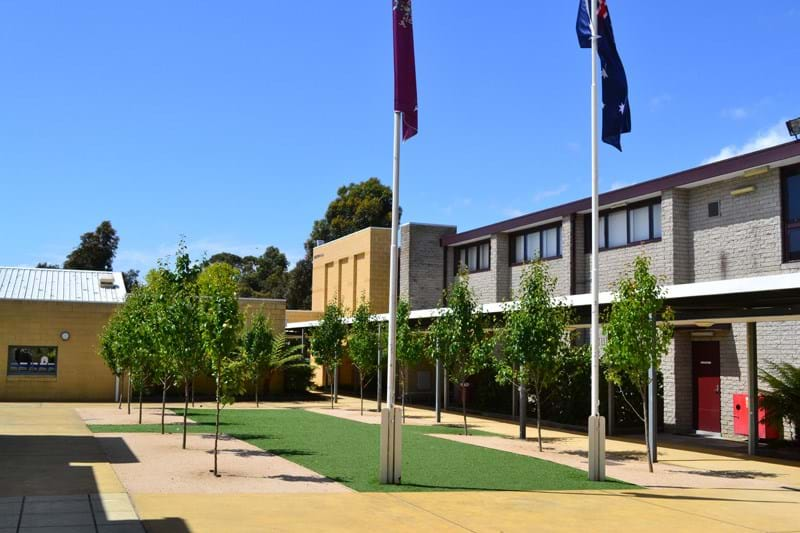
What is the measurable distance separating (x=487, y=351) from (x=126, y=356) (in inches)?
407

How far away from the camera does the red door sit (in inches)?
947

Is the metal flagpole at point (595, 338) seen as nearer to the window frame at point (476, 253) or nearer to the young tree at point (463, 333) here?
the young tree at point (463, 333)

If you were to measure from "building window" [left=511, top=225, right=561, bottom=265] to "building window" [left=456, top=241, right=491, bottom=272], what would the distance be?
6.41 ft

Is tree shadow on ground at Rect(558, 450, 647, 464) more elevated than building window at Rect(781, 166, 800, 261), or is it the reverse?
building window at Rect(781, 166, 800, 261)

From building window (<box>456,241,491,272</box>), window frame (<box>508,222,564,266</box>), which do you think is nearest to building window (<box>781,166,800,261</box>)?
window frame (<box>508,222,564,266</box>)

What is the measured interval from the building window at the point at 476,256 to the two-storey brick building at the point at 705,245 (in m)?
5.44

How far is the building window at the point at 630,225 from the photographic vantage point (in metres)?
26.9

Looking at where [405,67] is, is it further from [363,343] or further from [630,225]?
[363,343]

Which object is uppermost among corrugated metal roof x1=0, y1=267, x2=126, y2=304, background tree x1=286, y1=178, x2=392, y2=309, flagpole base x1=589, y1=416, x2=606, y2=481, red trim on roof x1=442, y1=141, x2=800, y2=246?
background tree x1=286, y1=178, x2=392, y2=309

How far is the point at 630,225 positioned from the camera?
91.7ft

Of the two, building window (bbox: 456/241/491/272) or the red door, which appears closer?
the red door

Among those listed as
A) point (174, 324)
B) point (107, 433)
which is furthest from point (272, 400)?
point (174, 324)

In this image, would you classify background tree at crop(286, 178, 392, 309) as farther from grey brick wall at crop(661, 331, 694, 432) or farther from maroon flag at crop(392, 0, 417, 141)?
maroon flag at crop(392, 0, 417, 141)

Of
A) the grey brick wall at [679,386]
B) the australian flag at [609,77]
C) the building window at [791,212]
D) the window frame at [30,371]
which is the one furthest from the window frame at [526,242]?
the window frame at [30,371]
